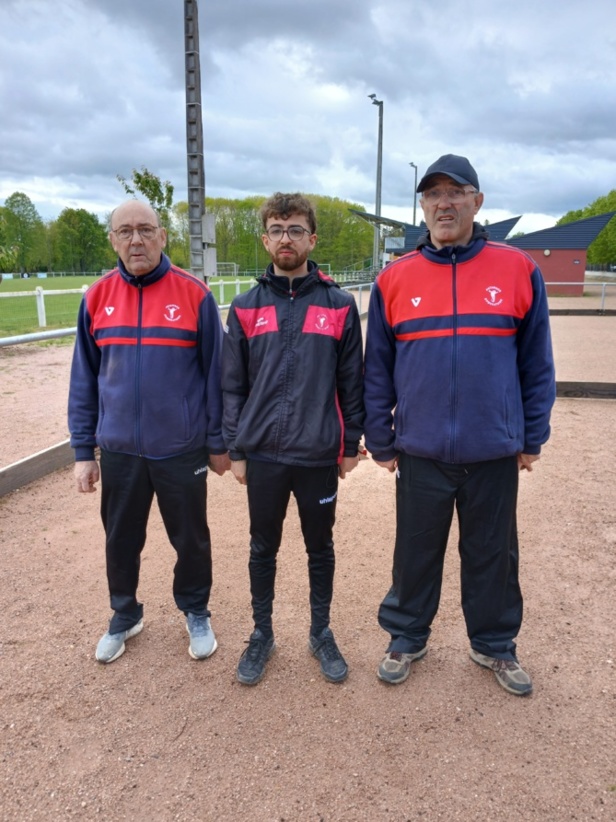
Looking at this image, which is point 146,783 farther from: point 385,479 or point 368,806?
point 385,479

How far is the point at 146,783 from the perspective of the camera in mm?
2023

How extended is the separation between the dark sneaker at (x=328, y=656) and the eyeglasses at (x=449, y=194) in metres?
2.00

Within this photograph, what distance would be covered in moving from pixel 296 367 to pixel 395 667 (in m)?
1.43

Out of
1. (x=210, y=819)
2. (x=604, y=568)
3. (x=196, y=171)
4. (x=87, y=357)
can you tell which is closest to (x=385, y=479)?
(x=604, y=568)

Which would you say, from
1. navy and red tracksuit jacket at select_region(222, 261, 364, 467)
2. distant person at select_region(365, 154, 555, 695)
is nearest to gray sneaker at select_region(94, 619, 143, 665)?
navy and red tracksuit jacket at select_region(222, 261, 364, 467)

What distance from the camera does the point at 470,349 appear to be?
2.25 meters

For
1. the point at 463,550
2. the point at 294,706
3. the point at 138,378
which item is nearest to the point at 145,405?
the point at 138,378

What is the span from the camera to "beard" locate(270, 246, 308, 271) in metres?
2.34

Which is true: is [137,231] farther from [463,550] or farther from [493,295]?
[463,550]

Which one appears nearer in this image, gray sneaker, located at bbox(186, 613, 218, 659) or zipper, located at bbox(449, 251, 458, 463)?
zipper, located at bbox(449, 251, 458, 463)

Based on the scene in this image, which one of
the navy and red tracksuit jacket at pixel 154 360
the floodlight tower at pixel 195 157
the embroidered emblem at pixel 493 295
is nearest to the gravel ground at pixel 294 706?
the navy and red tracksuit jacket at pixel 154 360

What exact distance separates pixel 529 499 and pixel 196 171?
270 inches

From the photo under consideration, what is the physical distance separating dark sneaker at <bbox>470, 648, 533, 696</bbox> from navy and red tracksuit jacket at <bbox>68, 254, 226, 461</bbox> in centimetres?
157

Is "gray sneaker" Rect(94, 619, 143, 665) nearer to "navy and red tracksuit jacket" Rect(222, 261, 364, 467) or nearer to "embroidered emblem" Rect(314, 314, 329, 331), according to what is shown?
"navy and red tracksuit jacket" Rect(222, 261, 364, 467)
